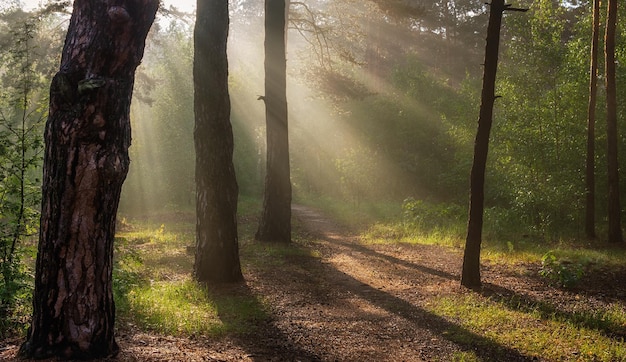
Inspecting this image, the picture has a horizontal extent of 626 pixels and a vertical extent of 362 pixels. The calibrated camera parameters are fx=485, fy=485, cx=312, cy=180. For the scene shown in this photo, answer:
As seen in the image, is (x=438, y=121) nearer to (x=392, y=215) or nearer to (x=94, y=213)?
(x=392, y=215)

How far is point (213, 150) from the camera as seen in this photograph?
28.8ft

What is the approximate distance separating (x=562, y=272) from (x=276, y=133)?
8086 millimetres

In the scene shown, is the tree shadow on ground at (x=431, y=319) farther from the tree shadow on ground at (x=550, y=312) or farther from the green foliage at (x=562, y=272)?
the green foliage at (x=562, y=272)

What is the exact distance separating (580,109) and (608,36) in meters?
2.67

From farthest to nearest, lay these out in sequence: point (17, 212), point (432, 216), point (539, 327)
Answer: point (432, 216) < point (539, 327) < point (17, 212)

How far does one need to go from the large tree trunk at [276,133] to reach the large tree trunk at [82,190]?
374 inches

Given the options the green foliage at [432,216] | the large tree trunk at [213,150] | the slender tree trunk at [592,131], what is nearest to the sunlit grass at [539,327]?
the large tree trunk at [213,150]

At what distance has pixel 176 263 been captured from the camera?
11.0 meters

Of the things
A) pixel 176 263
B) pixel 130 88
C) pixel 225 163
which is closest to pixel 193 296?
pixel 225 163

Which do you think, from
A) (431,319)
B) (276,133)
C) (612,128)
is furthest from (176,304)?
(612,128)

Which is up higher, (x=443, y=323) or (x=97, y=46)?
(x=97, y=46)

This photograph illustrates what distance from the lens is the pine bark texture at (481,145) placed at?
29.3ft

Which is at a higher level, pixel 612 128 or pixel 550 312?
pixel 612 128

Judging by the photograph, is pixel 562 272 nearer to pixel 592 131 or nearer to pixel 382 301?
pixel 382 301
